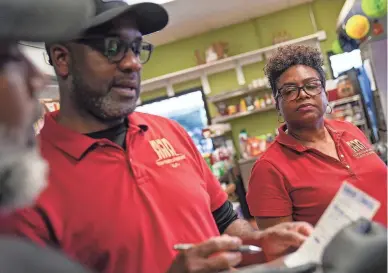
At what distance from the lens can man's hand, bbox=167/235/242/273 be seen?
85cm

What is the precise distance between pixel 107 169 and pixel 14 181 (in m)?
0.51

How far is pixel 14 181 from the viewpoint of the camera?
2.13ft

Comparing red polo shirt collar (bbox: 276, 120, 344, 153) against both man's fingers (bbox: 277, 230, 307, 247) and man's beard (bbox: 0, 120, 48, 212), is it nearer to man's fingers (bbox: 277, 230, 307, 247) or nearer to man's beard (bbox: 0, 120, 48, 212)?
man's fingers (bbox: 277, 230, 307, 247)

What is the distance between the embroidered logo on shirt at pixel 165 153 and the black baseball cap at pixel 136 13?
0.33 meters

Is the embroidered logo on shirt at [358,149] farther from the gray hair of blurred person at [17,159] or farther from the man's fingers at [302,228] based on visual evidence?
the gray hair of blurred person at [17,159]

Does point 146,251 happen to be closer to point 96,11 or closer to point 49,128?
point 49,128

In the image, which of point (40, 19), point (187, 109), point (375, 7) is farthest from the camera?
point (187, 109)

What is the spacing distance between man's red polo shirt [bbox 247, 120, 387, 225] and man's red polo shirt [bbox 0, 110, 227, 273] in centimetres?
39

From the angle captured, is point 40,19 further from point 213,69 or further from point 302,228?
point 213,69

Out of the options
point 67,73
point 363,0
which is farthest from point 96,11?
point 363,0

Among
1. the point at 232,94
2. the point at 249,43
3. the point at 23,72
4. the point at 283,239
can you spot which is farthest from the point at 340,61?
the point at 23,72

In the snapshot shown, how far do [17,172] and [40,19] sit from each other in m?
0.22

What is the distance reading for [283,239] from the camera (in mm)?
1093

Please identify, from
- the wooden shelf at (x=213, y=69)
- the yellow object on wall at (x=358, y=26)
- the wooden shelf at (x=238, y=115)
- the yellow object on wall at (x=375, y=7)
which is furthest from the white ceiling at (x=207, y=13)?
the yellow object on wall at (x=375, y=7)
